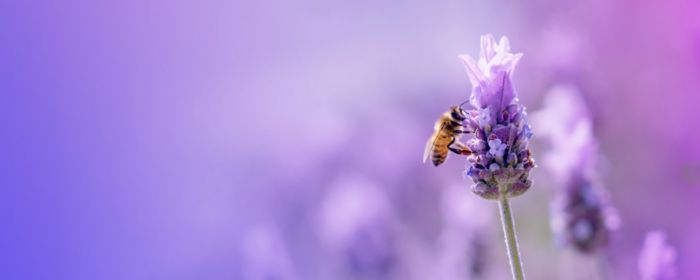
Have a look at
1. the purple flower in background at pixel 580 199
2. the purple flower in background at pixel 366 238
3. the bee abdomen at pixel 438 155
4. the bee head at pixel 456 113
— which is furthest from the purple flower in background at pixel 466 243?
the bee head at pixel 456 113

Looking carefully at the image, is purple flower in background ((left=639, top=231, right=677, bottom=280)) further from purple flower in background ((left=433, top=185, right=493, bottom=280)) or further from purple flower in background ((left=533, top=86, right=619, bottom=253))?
purple flower in background ((left=433, top=185, right=493, bottom=280))

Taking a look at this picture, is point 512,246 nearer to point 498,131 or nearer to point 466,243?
point 498,131

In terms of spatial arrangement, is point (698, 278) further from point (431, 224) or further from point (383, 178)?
point (383, 178)

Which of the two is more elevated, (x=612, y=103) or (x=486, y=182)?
(x=612, y=103)

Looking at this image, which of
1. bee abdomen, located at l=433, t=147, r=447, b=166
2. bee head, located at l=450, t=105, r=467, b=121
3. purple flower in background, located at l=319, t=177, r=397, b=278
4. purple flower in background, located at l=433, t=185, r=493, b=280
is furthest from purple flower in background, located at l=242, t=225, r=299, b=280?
bee head, located at l=450, t=105, r=467, b=121

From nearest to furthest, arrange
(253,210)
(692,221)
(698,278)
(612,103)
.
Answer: (698,278), (692,221), (612,103), (253,210)

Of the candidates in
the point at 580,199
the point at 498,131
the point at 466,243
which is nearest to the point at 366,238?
the point at 466,243

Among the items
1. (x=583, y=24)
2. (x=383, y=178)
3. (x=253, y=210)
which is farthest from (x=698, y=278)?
(x=253, y=210)
